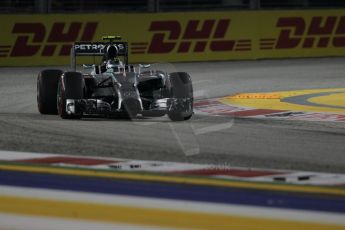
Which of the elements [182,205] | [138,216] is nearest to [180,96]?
[182,205]

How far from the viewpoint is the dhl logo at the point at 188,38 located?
22.5m

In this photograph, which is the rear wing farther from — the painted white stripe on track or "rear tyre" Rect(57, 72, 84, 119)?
the painted white stripe on track

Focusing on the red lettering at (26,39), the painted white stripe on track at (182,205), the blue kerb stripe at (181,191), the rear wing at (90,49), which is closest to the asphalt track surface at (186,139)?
the rear wing at (90,49)

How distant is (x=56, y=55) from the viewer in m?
21.8

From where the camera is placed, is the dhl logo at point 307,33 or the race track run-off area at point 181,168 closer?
the race track run-off area at point 181,168

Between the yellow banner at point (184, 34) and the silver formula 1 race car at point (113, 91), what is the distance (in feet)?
35.5

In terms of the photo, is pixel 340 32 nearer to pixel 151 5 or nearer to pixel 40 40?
pixel 151 5

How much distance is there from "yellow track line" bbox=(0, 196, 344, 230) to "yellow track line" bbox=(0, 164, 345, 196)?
875mm

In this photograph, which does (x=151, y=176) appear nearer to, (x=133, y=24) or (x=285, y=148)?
(x=285, y=148)

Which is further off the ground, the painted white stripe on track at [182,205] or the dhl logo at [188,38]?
the dhl logo at [188,38]

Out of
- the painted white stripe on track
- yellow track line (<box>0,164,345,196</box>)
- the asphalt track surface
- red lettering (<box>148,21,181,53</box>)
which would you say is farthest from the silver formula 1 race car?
red lettering (<box>148,21,181,53</box>)

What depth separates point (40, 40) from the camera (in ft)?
71.5

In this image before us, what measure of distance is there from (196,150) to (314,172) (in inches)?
62.8

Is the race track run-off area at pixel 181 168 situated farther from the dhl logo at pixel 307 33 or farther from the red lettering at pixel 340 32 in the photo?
the red lettering at pixel 340 32
